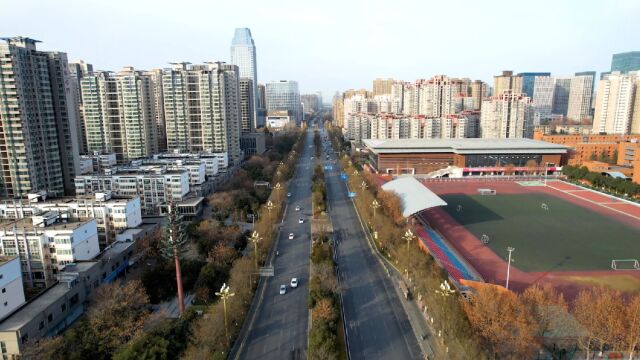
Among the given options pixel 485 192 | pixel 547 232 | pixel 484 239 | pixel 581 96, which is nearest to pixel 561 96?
pixel 581 96

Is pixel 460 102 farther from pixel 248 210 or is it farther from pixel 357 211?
pixel 248 210

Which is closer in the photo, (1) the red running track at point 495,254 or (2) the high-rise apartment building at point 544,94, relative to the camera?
(1) the red running track at point 495,254

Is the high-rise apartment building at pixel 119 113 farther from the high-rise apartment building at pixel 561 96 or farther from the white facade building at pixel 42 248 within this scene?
the high-rise apartment building at pixel 561 96

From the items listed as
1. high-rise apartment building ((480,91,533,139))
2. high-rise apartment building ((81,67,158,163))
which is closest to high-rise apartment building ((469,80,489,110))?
high-rise apartment building ((480,91,533,139))

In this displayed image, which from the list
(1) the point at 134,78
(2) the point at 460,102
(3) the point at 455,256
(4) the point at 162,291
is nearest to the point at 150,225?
(4) the point at 162,291

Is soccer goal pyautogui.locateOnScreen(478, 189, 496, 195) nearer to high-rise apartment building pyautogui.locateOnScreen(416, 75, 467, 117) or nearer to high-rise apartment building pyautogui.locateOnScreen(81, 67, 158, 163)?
high-rise apartment building pyautogui.locateOnScreen(416, 75, 467, 117)

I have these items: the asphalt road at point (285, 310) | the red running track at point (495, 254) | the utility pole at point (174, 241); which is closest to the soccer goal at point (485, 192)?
the red running track at point (495, 254)

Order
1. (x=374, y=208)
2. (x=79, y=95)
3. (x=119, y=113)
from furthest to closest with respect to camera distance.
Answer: (x=79, y=95) → (x=119, y=113) → (x=374, y=208)

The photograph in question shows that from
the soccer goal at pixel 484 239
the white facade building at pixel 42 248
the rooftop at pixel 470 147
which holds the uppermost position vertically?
the rooftop at pixel 470 147

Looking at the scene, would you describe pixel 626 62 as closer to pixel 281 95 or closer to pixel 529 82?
pixel 529 82
